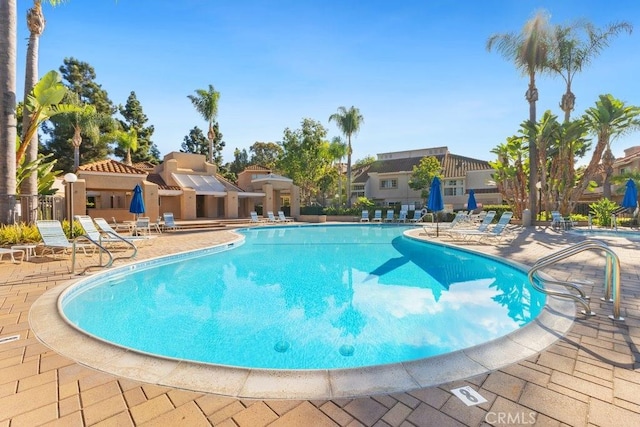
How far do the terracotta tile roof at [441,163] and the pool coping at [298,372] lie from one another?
40.7m

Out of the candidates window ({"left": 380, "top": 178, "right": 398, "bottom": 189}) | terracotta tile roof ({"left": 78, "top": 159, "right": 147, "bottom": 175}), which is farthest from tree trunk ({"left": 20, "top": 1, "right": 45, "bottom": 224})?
window ({"left": 380, "top": 178, "right": 398, "bottom": 189})

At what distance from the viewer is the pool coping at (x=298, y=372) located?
2.93m

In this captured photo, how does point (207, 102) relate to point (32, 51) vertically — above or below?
above

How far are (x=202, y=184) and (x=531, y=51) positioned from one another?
2886cm

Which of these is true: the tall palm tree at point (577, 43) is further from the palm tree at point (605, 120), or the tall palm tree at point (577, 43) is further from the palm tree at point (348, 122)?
the palm tree at point (348, 122)

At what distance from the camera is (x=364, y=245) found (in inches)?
637

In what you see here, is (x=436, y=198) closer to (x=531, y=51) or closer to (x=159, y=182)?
(x=531, y=51)

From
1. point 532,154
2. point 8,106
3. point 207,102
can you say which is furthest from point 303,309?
point 207,102

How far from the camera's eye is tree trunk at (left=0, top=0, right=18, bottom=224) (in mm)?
10906

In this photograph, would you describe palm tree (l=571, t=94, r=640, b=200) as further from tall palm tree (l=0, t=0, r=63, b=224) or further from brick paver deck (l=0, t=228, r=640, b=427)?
tall palm tree (l=0, t=0, r=63, b=224)

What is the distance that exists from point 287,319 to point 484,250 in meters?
9.66

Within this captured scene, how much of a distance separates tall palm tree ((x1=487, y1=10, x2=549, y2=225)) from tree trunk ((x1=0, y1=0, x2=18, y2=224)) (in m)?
27.4

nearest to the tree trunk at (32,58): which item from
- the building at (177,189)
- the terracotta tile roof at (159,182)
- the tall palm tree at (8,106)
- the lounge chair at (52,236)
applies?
the tall palm tree at (8,106)

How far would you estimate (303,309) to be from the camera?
6.70 meters
